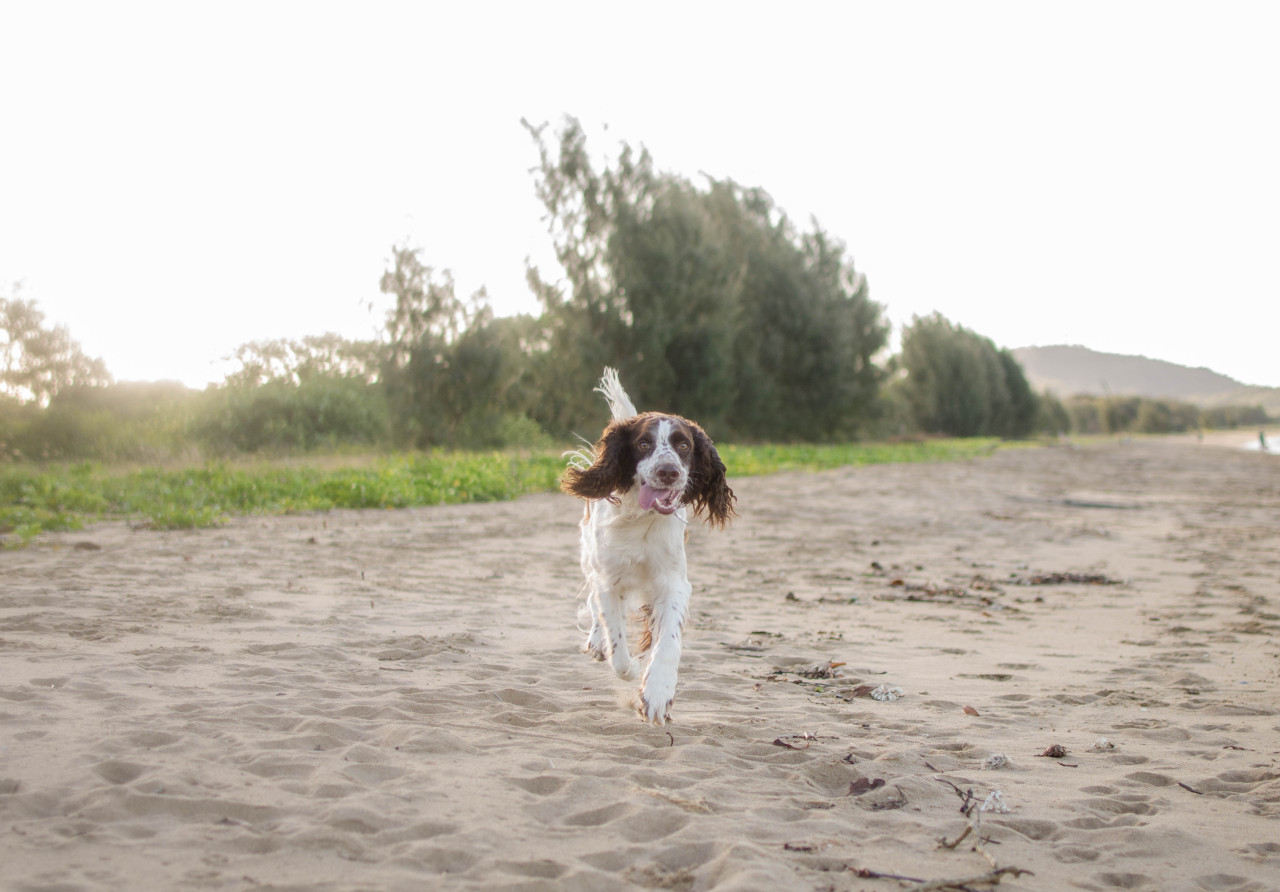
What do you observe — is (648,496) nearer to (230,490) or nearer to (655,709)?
(655,709)

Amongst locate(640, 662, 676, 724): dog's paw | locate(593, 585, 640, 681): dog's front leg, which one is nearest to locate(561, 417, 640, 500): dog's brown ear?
locate(593, 585, 640, 681): dog's front leg

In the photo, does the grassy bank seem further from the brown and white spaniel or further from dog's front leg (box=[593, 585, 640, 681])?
dog's front leg (box=[593, 585, 640, 681])

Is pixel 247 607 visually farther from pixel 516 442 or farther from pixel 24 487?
pixel 516 442

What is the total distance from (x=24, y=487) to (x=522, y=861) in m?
11.9

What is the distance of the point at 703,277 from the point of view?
33.1m

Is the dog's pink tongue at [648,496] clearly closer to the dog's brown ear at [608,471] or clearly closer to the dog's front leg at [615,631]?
the dog's brown ear at [608,471]

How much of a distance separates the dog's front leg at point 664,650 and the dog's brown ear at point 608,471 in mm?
610

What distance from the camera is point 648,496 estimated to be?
448 centimetres

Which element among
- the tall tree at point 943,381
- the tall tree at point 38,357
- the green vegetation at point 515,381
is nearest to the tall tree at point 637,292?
the green vegetation at point 515,381

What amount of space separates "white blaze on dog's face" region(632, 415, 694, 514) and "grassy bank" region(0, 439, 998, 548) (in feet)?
18.2

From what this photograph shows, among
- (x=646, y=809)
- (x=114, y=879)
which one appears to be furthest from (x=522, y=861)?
(x=114, y=879)

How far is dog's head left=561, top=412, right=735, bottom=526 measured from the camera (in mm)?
4465

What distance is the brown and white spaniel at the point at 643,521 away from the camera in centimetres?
445

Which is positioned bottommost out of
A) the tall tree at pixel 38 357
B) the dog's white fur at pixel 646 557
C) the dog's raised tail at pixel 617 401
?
the dog's white fur at pixel 646 557
